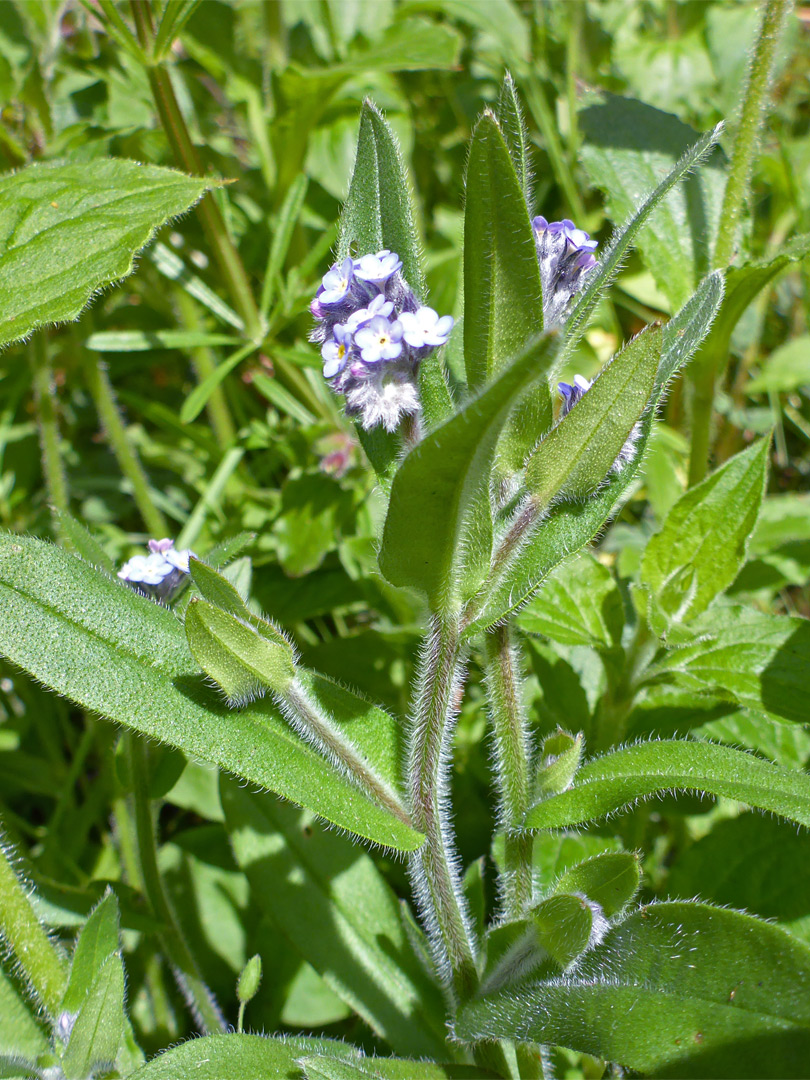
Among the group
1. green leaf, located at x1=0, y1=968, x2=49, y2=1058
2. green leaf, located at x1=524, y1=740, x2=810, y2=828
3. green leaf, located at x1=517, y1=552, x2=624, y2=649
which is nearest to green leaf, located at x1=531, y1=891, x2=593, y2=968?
green leaf, located at x1=524, y1=740, x2=810, y2=828

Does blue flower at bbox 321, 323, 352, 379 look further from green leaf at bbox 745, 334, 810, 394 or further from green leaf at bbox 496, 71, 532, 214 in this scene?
green leaf at bbox 745, 334, 810, 394

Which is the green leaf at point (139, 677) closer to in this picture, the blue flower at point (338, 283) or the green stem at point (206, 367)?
the blue flower at point (338, 283)

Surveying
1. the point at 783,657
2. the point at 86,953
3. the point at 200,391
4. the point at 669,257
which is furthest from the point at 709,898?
the point at 200,391

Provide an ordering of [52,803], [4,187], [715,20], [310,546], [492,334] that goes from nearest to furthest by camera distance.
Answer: [492,334]
[4,187]
[310,546]
[52,803]
[715,20]

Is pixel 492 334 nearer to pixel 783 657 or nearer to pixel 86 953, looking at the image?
pixel 783 657

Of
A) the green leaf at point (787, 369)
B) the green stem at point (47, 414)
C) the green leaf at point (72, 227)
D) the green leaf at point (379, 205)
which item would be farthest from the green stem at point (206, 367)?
the green leaf at point (787, 369)

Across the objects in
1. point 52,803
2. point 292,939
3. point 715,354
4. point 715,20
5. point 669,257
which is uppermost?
point 715,20
